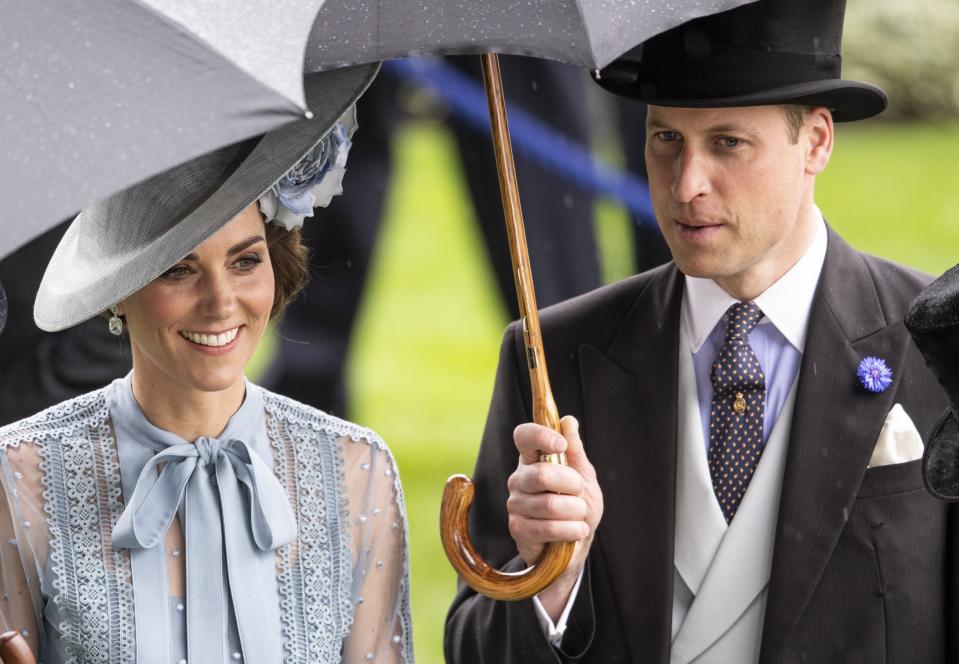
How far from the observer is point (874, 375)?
118 inches

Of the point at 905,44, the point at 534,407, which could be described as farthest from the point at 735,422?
the point at 905,44

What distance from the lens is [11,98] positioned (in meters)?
2.11

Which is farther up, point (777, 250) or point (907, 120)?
point (907, 120)

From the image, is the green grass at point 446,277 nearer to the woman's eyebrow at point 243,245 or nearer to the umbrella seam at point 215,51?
the woman's eyebrow at point 243,245

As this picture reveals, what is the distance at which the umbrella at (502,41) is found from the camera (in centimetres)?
260

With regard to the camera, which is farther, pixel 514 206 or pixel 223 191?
pixel 514 206

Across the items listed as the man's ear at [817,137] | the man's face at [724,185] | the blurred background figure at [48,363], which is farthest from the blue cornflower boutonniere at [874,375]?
the blurred background figure at [48,363]

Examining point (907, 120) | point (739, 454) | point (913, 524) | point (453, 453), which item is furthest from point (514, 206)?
point (907, 120)

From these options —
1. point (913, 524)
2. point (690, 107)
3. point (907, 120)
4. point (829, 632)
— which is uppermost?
point (907, 120)

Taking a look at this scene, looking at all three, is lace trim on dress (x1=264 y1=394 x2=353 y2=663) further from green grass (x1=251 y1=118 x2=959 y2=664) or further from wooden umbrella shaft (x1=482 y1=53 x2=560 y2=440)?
green grass (x1=251 y1=118 x2=959 y2=664)

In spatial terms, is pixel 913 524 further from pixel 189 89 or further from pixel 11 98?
pixel 11 98

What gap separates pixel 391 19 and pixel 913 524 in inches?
52.1

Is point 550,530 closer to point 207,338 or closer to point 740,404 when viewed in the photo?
point 740,404

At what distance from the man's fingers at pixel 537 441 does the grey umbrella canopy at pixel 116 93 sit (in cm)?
93
